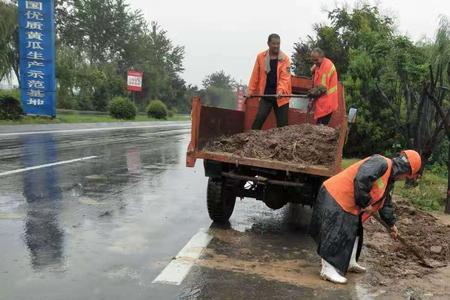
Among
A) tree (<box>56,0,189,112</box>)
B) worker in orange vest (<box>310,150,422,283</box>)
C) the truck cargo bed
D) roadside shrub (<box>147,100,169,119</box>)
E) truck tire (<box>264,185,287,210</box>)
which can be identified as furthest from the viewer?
tree (<box>56,0,189,112</box>)

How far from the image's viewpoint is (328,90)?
8.04 metres

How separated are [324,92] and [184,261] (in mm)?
3877

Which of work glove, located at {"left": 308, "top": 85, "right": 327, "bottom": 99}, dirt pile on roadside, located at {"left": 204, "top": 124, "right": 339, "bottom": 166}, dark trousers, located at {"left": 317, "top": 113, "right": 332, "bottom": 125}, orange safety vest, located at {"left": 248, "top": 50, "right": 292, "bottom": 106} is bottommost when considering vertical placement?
dirt pile on roadside, located at {"left": 204, "top": 124, "right": 339, "bottom": 166}

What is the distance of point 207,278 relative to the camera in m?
4.71

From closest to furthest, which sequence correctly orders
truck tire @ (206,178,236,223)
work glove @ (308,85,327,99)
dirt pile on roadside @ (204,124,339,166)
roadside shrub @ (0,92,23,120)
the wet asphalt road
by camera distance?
the wet asphalt road → dirt pile on roadside @ (204,124,339,166) → truck tire @ (206,178,236,223) → work glove @ (308,85,327,99) → roadside shrub @ (0,92,23,120)

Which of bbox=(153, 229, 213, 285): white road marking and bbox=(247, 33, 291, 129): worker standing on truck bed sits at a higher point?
bbox=(247, 33, 291, 129): worker standing on truck bed

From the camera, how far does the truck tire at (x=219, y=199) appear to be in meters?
6.58

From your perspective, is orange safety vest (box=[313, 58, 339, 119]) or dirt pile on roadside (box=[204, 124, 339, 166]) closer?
dirt pile on roadside (box=[204, 124, 339, 166])

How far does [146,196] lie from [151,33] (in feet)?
241

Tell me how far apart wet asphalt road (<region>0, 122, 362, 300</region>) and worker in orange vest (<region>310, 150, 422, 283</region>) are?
25 cm

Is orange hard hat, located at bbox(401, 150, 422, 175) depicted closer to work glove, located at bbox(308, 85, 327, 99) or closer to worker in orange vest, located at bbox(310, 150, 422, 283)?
worker in orange vest, located at bbox(310, 150, 422, 283)

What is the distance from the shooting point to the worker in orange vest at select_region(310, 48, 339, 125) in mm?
7918

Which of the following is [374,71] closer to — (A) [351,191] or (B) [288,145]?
(B) [288,145]

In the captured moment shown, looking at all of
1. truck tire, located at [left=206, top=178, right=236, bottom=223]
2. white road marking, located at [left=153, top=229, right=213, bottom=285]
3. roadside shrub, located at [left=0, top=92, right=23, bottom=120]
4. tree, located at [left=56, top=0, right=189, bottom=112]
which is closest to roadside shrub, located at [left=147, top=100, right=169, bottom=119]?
tree, located at [left=56, top=0, right=189, bottom=112]
